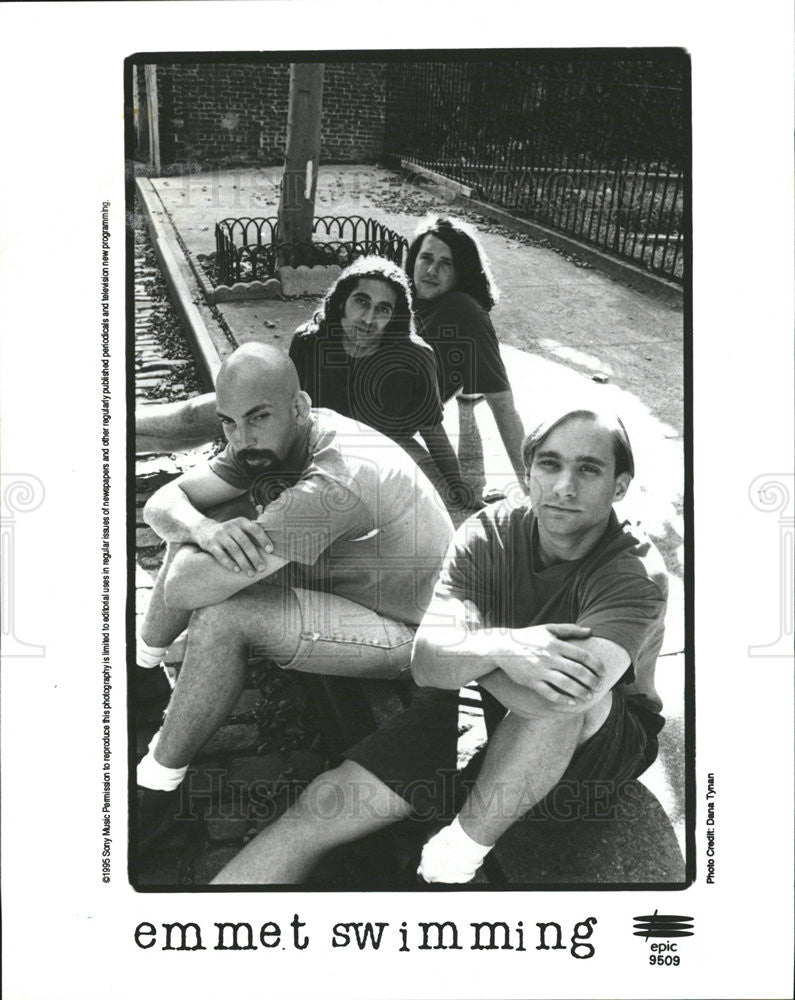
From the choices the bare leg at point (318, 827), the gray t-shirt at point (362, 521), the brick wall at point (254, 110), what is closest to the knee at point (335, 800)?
the bare leg at point (318, 827)

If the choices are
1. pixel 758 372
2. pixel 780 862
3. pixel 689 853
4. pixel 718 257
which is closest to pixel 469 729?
pixel 689 853

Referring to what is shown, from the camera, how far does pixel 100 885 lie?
127 inches

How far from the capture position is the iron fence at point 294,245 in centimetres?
329

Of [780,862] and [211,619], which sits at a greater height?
[211,619]

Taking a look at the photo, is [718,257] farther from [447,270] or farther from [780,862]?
Answer: [780,862]

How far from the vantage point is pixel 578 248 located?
11.5 feet

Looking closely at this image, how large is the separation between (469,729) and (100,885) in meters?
1.47

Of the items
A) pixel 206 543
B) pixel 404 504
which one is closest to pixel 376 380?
pixel 404 504

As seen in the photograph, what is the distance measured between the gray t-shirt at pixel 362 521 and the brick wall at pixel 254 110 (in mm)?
1070

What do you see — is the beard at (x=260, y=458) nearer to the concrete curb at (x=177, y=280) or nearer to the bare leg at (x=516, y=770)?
the concrete curb at (x=177, y=280)

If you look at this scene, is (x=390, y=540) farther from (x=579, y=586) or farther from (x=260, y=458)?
(x=579, y=586)

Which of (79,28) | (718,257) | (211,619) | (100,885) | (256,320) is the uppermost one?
(79,28)

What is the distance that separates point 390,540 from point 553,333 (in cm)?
98

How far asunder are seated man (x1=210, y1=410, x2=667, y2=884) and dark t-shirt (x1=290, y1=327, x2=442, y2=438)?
45cm
